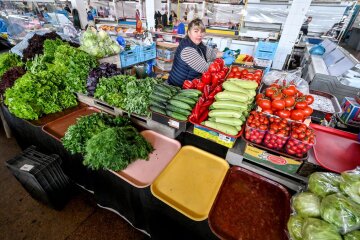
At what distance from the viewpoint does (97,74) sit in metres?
2.91

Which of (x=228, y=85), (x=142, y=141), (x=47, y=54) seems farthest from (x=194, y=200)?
(x=47, y=54)

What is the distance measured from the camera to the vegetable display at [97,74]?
283 centimetres

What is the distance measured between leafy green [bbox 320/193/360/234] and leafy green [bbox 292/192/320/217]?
0.14 feet

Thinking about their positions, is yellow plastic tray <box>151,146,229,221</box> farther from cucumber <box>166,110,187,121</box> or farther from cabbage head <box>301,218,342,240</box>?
cabbage head <box>301,218,342,240</box>

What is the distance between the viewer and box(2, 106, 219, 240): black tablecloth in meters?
1.50

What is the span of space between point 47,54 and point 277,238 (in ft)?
14.2

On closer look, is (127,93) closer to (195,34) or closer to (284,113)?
(195,34)

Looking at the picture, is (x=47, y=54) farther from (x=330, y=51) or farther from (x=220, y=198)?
(x=330, y=51)

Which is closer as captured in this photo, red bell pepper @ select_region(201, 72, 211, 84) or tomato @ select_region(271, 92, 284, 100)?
tomato @ select_region(271, 92, 284, 100)

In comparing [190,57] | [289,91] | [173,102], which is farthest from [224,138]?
[190,57]

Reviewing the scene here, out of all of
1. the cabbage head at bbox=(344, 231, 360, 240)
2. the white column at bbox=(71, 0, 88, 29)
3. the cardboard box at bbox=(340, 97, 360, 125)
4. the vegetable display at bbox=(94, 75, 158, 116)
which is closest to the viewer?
the cabbage head at bbox=(344, 231, 360, 240)

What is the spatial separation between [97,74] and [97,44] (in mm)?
1151

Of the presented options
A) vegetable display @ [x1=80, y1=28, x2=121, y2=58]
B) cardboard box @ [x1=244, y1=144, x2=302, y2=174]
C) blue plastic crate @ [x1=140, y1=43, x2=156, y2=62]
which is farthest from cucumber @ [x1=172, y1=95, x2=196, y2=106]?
blue plastic crate @ [x1=140, y1=43, x2=156, y2=62]

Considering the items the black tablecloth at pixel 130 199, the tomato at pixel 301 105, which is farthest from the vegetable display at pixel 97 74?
the tomato at pixel 301 105
